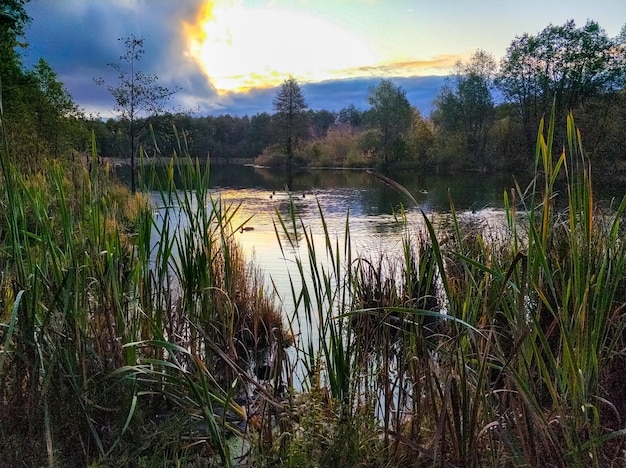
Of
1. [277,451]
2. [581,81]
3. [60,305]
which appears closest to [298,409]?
[277,451]

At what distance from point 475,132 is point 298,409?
38.7m

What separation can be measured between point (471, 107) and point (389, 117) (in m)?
6.89

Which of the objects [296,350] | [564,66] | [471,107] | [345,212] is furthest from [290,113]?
[296,350]

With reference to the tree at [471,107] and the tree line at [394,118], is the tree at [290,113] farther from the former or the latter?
the tree at [471,107]

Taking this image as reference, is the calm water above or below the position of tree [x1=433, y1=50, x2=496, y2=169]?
below

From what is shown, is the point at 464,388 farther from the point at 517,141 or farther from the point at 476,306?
the point at 517,141

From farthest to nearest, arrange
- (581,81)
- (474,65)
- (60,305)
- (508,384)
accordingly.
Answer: (474,65) < (581,81) < (60,305) < (508,384)

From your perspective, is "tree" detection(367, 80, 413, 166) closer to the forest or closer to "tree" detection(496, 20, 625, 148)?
"tree" detection(496, 20, 625, 148)

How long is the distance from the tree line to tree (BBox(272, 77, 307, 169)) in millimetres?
90

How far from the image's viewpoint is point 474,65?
36312 millimetres

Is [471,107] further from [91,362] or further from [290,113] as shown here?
[91,362]

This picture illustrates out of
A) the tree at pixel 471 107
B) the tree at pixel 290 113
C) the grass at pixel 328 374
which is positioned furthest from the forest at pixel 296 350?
the tree at pixel 290 113

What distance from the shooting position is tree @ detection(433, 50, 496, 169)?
118 feet

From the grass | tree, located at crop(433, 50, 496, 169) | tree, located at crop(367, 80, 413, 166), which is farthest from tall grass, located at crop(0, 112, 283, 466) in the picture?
tree, located at crop(367, 80, 413, 166)
